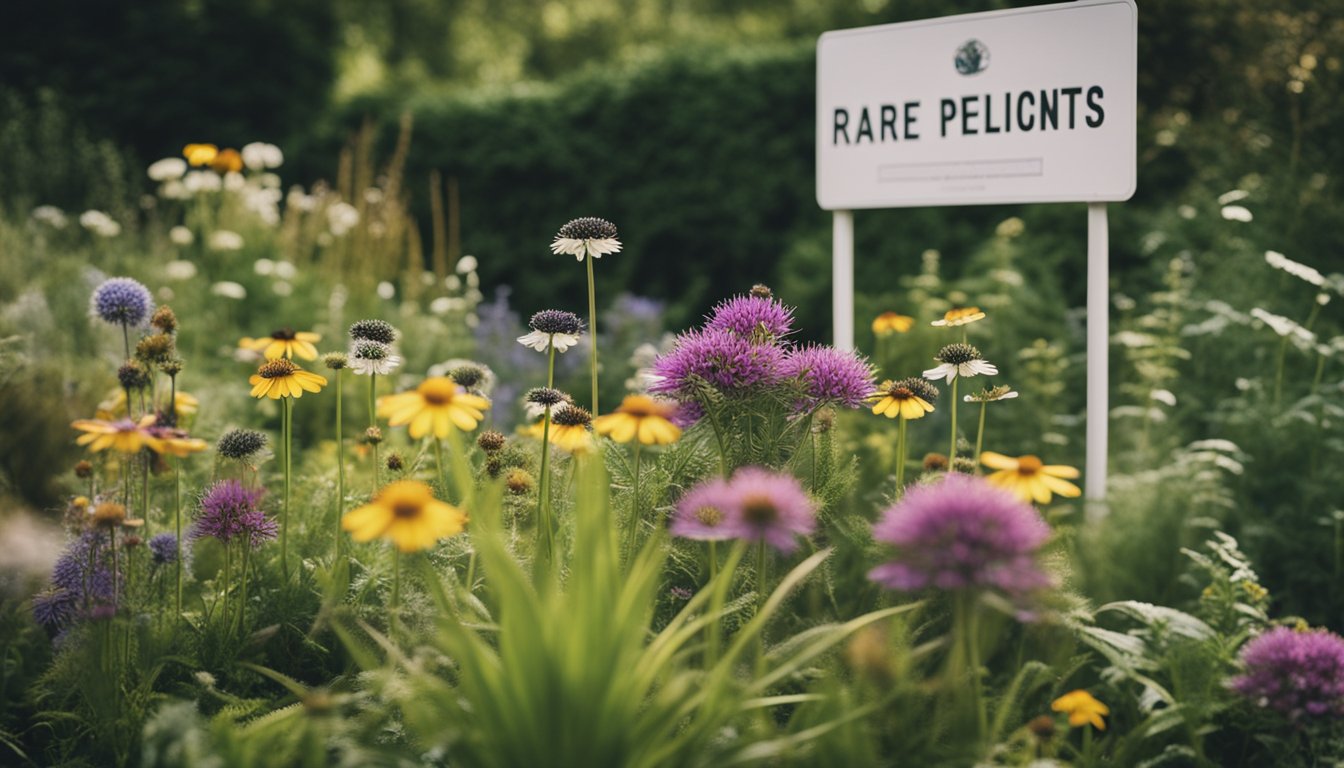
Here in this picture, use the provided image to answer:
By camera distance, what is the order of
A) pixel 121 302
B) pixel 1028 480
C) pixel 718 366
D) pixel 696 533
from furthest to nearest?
1. pixel 121 302
2. pixel 718 366
3. pixel 1028 480
4. pixel 696 533

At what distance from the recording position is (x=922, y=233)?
5.96 m

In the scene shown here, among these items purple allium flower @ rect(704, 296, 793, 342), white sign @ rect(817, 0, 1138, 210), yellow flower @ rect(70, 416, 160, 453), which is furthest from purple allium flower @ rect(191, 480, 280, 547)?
white sign @ rect(817, 0, 1138, 210)

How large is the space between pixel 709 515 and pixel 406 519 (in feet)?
1.84

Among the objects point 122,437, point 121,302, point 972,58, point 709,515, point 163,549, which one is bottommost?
point 163,549

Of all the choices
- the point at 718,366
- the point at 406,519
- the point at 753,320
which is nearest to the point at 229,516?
the point at 406,519

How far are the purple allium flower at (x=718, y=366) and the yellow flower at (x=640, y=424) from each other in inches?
6.7

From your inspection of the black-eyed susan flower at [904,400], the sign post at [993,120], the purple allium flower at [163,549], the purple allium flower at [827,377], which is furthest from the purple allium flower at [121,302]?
the sign post at [993,120]

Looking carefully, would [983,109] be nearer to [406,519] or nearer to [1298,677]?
[1298,677]

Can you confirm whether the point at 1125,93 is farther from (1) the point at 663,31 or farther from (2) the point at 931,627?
(1) the point at 663,31

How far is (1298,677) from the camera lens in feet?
5.89

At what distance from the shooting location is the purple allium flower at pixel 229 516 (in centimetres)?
211

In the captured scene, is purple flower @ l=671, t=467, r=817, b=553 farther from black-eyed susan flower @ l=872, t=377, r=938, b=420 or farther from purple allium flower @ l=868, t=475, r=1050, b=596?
black-eyed susan flower @ l=872, t=377, r=938, b=420

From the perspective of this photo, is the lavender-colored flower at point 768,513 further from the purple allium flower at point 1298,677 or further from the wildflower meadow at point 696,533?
the purple allium flower at point 1298,677

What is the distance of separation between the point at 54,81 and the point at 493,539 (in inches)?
354
